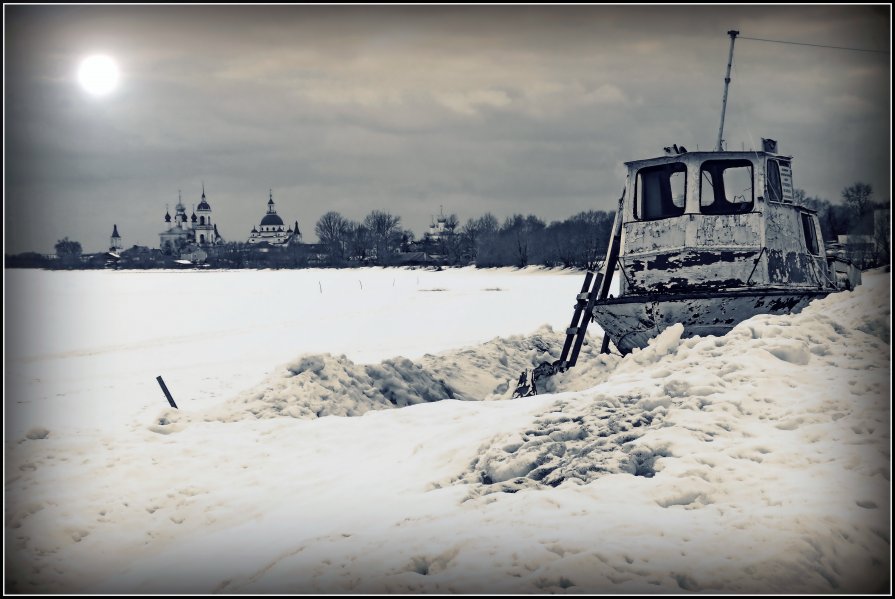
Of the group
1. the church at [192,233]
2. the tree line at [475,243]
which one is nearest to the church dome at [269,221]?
the tree line at [475,243]

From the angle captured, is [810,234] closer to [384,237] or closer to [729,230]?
[729,230]

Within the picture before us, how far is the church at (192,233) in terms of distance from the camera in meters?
107

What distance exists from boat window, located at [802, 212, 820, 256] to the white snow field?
338 cm

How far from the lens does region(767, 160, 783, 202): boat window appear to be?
11163mm

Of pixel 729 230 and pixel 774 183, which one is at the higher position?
pixel 774 183

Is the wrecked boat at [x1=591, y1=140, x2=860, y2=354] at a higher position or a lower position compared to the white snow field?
higher

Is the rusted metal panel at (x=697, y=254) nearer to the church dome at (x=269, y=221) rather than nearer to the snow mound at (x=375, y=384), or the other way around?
the snow mound at (x=375, y=384)

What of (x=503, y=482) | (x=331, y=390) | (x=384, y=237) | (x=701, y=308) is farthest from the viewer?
(x=384, y=237)

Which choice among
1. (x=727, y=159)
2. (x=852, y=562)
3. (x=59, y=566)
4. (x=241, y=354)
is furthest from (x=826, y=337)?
(x=241, y=354)

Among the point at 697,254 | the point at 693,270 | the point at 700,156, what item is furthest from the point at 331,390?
the point at 700,156

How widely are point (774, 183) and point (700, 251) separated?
159cm

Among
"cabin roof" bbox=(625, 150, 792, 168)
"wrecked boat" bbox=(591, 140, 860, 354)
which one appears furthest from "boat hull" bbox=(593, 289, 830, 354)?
"cabin roof" bbox=(625, 150, 792, 168)

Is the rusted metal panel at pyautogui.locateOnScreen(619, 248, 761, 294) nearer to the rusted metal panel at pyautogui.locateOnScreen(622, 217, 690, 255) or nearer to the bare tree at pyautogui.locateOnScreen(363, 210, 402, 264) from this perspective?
the rusted metal panel at pyautogui.locateOnScreen(622, 217, 690, 255)

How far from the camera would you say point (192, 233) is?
128 meters
